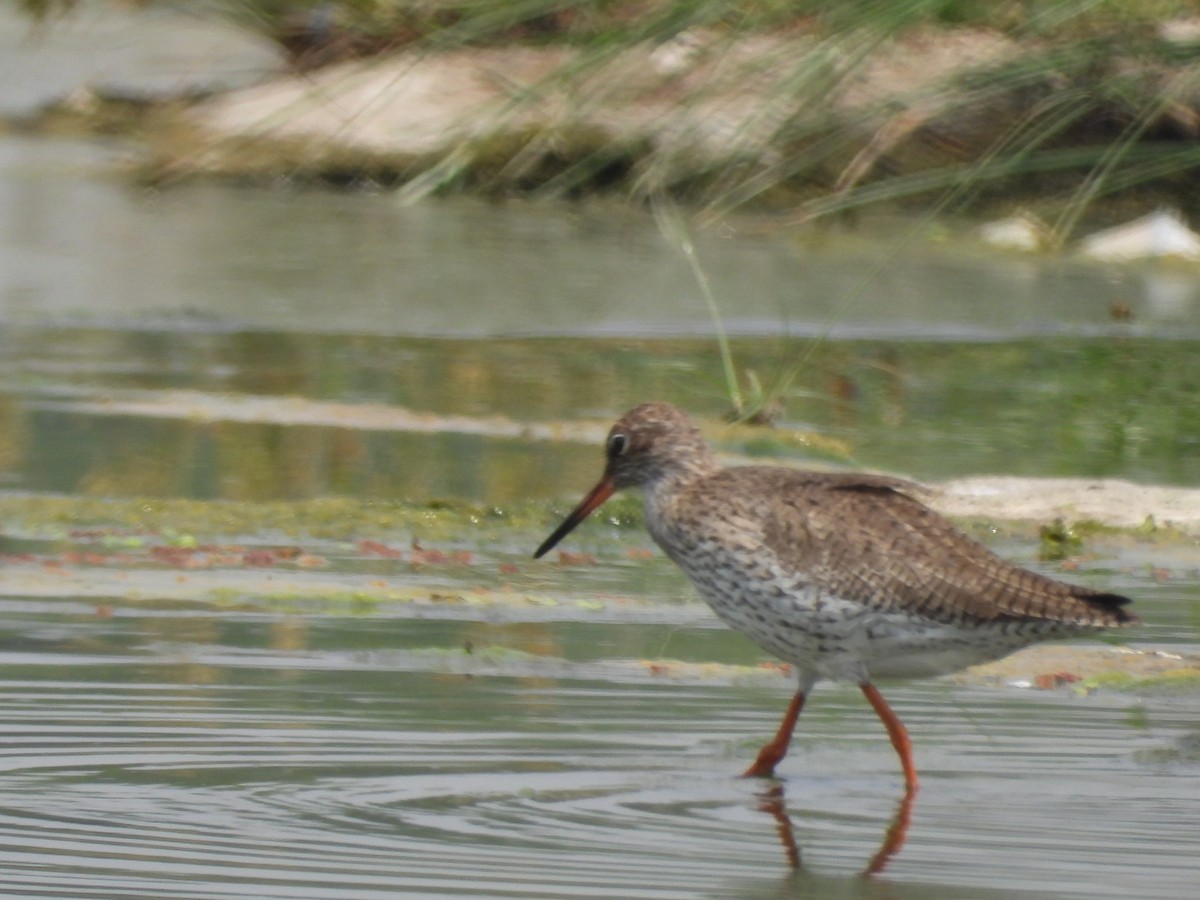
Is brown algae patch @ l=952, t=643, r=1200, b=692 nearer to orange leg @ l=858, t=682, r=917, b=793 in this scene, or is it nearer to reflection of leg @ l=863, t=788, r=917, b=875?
orange leg @ l=858, t=682, r=917, b=793

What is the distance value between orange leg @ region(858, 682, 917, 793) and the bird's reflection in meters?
0.05

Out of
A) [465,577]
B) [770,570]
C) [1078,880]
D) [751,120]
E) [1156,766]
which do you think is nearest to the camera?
[751,120]

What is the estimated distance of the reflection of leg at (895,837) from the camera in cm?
457

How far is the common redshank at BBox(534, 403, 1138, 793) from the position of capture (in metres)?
5.46

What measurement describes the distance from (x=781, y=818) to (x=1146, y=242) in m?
9.87

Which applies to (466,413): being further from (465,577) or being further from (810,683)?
(810,683)

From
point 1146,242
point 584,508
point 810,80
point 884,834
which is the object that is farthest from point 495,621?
point 1146,242

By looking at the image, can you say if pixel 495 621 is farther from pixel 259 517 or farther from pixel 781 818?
pixel 781 818

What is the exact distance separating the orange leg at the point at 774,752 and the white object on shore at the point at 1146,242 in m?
9.14

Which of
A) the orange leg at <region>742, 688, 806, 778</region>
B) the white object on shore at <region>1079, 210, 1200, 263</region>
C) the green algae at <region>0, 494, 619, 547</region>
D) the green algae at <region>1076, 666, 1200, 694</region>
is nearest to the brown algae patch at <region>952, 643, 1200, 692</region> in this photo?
the green algae at <region>1076, 666, 1200, 694</region>

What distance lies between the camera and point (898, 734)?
17.6ft

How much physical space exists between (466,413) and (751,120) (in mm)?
6239

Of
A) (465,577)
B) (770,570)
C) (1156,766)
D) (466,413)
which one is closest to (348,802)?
(770,570)

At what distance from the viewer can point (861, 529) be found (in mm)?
5605
